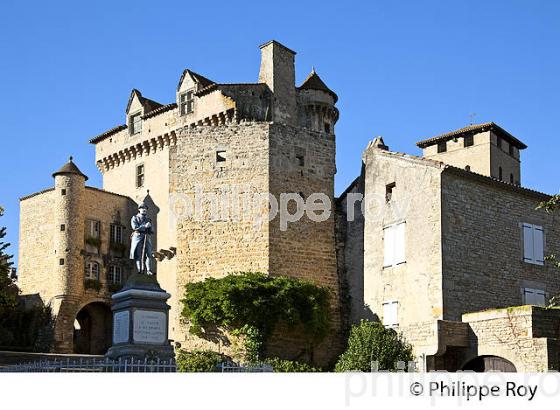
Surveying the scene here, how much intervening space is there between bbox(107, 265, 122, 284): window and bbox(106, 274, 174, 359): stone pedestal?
69.0ft

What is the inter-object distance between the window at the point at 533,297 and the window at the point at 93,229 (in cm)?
2055

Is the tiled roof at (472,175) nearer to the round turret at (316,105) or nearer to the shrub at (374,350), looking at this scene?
the shrub at (374,350)

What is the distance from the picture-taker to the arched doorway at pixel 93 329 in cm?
4166

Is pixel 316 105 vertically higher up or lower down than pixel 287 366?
higher up

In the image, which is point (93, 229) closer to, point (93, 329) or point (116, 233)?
point (116, 233)

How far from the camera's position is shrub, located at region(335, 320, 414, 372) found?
27.1 m

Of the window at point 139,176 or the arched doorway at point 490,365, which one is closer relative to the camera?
the arched doorway at point 490,365

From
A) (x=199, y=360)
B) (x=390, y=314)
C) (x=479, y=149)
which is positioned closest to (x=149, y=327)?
(x=199, y=360)

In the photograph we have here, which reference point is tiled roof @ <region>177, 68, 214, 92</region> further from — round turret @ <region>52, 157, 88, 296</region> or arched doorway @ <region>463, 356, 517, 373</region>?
arched doorway @ <region>463, 356, 517, 373</region>

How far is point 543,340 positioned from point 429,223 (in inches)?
228

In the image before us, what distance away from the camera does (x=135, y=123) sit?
45062 mm

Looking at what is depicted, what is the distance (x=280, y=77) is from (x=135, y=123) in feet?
29.6

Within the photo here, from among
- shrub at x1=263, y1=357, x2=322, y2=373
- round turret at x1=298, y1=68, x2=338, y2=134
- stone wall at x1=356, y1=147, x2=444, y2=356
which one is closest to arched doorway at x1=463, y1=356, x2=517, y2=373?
stone wall at x1=356, y1=147, x2=444, y2=356

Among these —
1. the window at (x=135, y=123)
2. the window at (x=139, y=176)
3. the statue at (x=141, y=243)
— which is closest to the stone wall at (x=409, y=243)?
the statue at (x=141, y=243)
